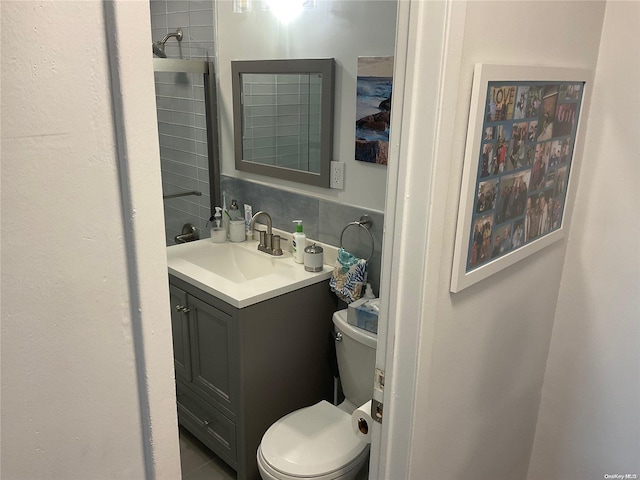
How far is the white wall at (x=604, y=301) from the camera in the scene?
143 centimetres

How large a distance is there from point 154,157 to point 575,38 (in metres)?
1.18

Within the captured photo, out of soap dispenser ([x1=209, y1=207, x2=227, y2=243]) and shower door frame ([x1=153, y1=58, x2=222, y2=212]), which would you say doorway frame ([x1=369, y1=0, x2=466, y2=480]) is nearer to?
soap dispenser ([x1=209, y1=207, x2=227, y2=243])

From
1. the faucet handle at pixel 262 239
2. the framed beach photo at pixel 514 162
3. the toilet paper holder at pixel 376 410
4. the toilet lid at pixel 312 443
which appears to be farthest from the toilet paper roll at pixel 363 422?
the faucet handle at pixel 262 239

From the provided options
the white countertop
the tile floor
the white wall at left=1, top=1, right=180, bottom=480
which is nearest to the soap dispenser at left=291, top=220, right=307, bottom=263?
the white countertop

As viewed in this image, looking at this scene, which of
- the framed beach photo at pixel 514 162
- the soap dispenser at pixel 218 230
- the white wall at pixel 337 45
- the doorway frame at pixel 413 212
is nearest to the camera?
the doorway frame at pixel 413 212

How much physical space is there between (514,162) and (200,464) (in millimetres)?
1835

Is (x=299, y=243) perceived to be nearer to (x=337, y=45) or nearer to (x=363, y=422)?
(x=337, y=45)

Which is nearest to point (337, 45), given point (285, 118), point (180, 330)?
point (285, 118)

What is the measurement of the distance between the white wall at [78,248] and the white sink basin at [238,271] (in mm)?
1189

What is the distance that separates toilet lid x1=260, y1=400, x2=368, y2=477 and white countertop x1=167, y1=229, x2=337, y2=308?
18.9 inches

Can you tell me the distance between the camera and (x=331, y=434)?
1867mm

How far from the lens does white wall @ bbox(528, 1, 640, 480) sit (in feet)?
4.68

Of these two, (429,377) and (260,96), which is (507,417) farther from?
(260,96)

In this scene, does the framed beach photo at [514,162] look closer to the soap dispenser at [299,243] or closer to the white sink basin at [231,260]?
the soap dispenser at [299,243]
